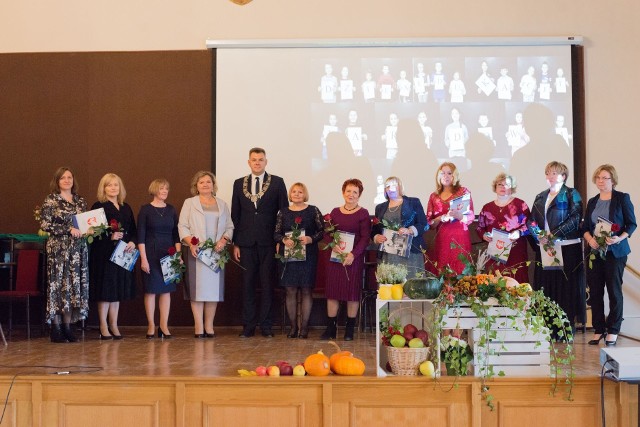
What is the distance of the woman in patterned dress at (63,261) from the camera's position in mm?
6871

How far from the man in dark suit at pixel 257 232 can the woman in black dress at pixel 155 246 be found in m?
0.64

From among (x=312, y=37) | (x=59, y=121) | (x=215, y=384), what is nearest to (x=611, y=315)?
(x=215, y=384)

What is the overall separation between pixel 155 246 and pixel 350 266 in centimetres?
178

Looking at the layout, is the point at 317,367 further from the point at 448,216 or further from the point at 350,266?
Answer: the point at 448,216

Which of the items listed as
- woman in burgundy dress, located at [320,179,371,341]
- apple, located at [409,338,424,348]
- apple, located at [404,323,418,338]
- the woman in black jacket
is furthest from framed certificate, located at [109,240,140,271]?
the woman in black jacket

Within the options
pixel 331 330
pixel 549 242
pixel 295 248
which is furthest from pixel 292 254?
pixel 549 242

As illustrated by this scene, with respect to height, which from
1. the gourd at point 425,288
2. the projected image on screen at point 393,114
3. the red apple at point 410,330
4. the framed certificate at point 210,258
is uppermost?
the projected image on screen at point 393,114

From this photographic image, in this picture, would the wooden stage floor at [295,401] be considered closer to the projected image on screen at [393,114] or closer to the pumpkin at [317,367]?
the pumpkin at [317,367]

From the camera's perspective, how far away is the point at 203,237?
286 inches

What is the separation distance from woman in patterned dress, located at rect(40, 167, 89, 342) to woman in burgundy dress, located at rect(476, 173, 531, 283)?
137 inches

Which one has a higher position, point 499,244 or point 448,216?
point 448,216

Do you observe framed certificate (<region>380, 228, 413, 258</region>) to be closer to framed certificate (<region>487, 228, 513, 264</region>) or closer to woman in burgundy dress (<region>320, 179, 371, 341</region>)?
woman in burgundy dress (<region>320, 179, 371, 341</region>)

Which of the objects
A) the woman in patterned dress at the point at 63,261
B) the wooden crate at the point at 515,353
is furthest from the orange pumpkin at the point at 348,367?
the woman in patterned dress at the point at 63,261

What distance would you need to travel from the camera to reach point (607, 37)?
27.3ft
